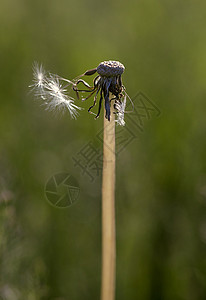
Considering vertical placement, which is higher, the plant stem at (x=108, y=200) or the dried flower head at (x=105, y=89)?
the dried flower head at (x=105, y=89)

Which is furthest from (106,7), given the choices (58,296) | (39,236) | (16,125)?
(58,296)

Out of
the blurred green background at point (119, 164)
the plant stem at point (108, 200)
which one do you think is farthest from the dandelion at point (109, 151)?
the blurred green background at point (119, 164)

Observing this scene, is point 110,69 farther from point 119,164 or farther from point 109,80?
point 119,164

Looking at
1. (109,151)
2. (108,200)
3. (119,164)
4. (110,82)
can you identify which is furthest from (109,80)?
(119,164)

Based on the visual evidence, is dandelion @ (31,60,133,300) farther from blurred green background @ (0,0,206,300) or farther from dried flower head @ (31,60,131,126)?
blurred green background @ (0,0,206,300)

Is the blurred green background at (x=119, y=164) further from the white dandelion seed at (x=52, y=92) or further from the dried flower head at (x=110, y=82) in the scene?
the dried flower head at (x=110, y=82)

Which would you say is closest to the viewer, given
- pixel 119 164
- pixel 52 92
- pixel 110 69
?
pixel 110 69

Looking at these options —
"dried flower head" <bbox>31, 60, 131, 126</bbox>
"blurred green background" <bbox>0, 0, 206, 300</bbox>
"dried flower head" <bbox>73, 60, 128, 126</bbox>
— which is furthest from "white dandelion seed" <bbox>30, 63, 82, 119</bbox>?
"blurred green background" <bbox>0, 0, 206, 300</bbox>

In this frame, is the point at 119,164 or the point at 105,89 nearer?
the point at 105,89
